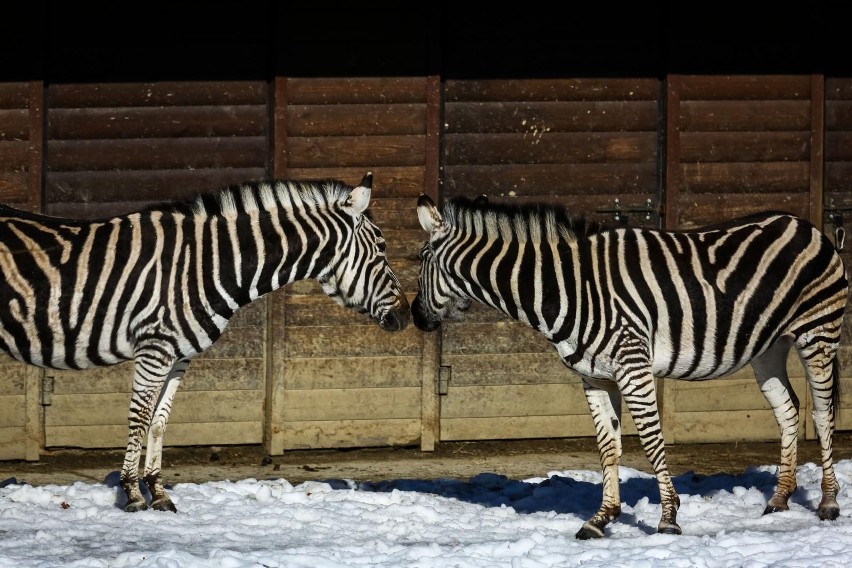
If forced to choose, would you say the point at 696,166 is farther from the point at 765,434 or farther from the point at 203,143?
the point at 203,143

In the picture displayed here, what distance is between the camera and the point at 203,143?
1016 cm

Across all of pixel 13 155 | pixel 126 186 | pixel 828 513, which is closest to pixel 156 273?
pixel 126 186

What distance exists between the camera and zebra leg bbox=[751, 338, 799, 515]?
8.40m

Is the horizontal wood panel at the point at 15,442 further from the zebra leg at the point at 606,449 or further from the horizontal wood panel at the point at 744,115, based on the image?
the horizontal wood panel at the point at 744,115

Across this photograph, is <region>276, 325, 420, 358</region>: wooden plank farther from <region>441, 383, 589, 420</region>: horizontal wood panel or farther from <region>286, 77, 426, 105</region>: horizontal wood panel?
<region>286, 77, 426, 105</region>: horizontal wood panel

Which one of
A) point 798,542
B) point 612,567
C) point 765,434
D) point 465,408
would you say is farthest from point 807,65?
point 612,567

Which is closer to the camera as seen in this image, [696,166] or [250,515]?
[250,515]

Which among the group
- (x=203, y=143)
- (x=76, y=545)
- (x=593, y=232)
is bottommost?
(x=76, y=545)

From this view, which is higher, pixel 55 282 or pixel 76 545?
pixel 55 282

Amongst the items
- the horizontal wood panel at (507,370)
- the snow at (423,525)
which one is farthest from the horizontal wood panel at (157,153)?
the snow at (423,525)

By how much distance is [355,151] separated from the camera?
33.5 feet

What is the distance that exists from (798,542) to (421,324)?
2.56 meters

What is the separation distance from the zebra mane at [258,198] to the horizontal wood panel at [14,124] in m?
2.10

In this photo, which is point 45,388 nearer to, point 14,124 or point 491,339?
point 14,124
